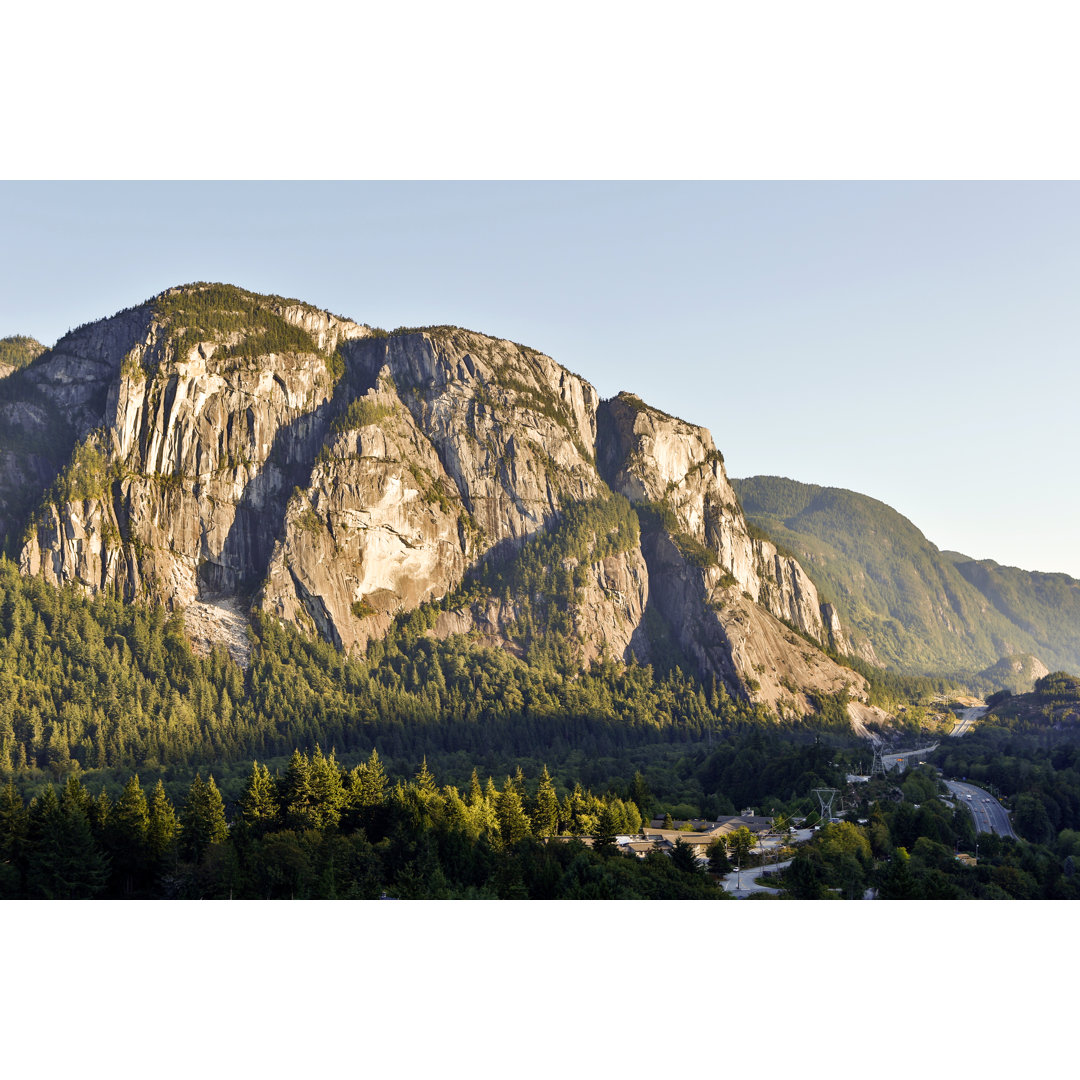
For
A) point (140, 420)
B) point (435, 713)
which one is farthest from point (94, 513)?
point (435, 713)

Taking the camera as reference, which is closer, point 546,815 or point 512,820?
point 512,820

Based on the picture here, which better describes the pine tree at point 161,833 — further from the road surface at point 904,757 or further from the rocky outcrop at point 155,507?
the rocky outcrop at point 155,507

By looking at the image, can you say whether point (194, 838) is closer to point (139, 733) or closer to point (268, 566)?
point (139, 733)

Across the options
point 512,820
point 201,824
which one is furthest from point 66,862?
point 512,820

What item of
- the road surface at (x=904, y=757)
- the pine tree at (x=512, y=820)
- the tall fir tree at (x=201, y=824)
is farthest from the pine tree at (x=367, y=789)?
the road surface at (x=904, y=757)

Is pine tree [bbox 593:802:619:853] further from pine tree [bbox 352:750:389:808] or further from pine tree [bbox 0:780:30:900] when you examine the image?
pine tree [bbox 0:780:30:900]

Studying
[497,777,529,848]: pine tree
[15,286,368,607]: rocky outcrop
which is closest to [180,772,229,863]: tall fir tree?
[497,777,529,848]: pine tree

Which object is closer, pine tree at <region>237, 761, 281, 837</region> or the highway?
pine tree at <region>237, 761, 281, 837</region>

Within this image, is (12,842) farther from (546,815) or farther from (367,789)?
(546,815)
